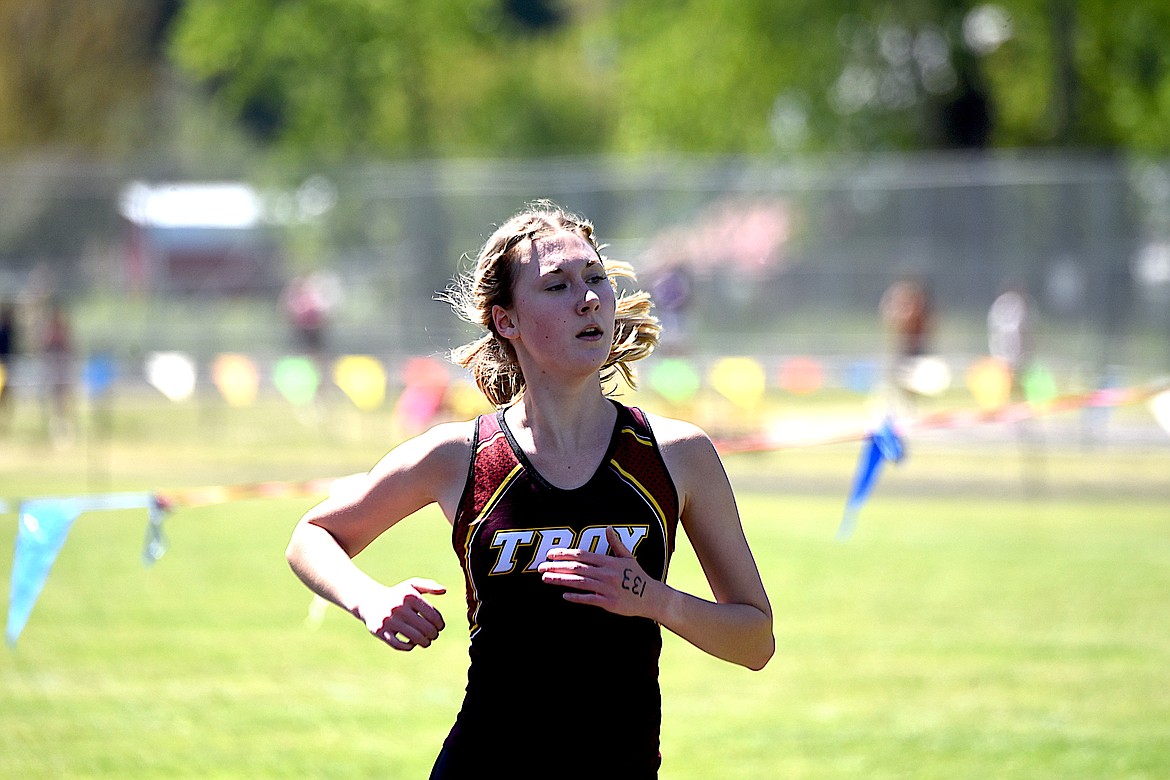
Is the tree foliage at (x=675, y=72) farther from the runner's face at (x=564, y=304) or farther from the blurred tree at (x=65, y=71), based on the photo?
the runner's face at (x=564, y=304)

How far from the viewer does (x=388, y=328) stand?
27.2 m

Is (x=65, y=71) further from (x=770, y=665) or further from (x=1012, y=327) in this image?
(x=770, y=665)

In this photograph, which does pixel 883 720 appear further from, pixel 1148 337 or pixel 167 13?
pixel 167 13

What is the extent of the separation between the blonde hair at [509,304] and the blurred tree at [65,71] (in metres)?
42.6

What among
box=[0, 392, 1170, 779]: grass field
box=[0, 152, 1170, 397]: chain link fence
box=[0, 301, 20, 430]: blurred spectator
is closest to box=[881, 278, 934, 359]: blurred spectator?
box=[0, 152, 1170, 397]: chain link fence

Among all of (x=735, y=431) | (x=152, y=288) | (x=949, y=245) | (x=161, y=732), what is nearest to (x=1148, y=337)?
(x=949, y=245)

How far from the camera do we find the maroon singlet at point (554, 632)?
339cm

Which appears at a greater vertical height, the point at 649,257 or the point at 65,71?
the point at 65,71

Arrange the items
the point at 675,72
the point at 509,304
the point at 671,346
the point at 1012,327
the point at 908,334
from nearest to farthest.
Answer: the point at 509,304 < the point at 671,346 < the point at 908,334 < the point at 1012,327 < the point at 675,72

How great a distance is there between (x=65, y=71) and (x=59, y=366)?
24885 mm

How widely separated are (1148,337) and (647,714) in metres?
24.1

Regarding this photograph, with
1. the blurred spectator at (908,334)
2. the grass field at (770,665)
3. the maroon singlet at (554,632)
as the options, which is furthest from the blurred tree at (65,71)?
the maroon singlet at (554,632)

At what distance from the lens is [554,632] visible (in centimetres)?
340

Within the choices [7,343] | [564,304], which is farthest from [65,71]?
[564,304]
